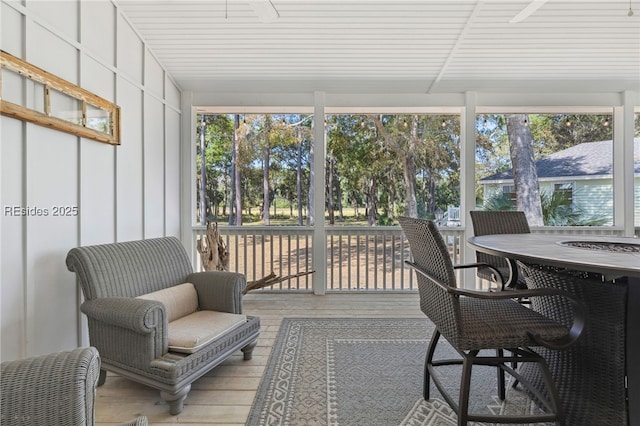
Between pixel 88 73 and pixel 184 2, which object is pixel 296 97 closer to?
pixel 184 2

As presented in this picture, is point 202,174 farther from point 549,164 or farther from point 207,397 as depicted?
point 549,164

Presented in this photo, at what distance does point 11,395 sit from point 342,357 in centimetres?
191

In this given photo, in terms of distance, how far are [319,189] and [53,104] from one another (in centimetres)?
265

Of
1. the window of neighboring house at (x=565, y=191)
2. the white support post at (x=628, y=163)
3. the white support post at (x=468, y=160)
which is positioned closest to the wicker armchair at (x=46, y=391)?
the white support post at (x=468, y=160)

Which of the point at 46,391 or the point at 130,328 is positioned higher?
the point at 46,391

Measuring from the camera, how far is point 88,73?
2318 mm

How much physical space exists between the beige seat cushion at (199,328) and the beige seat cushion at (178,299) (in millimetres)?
57

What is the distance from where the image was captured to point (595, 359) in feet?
4.87

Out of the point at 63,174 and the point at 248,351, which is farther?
the point at 248,351

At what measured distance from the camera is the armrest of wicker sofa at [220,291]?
2.31 metres

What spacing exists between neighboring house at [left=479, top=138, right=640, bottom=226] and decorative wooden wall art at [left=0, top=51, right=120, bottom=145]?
14.2 ft

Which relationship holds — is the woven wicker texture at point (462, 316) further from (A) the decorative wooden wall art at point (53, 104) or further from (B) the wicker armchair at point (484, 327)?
(A) the decorative wooden wall art at point (53, 104)

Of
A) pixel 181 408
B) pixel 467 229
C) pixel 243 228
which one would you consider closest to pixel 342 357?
pixel 181 408

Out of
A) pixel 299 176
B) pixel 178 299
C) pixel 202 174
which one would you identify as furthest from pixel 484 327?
pixel 202 174
